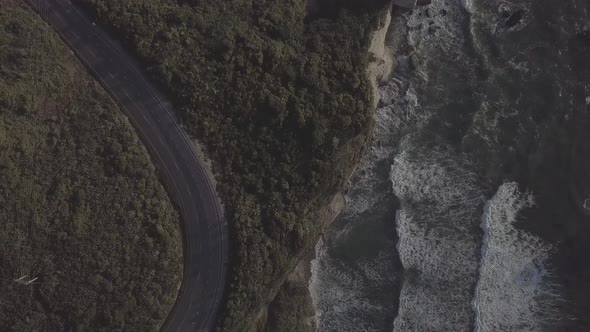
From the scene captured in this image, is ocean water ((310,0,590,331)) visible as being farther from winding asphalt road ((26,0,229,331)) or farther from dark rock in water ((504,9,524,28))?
winding asphalt road ((26,0,229,331))

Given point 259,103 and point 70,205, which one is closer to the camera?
point 70,205

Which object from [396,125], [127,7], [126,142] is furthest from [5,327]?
[396,125]

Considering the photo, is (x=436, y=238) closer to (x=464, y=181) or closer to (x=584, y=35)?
(x=464, y=181)

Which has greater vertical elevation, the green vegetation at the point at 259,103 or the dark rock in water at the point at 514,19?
the dark rock in water at the point at 514,19

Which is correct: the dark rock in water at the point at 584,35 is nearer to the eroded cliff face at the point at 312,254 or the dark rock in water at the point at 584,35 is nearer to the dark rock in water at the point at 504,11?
the dark rock in water at the point at 504,11

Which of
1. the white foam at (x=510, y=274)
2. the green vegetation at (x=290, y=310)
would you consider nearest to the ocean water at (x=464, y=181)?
the white foam at (x=510, y=274)

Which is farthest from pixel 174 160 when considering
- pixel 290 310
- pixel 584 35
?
pixel 584 35
